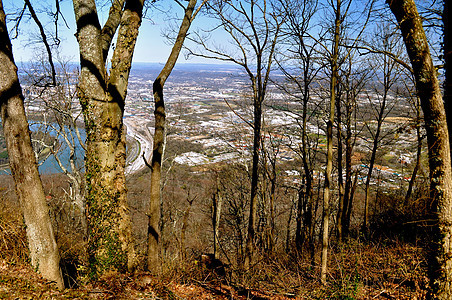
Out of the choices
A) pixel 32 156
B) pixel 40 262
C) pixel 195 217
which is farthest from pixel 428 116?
pixel 195 217

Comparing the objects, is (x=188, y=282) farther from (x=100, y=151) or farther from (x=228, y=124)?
(x=228, y=124)

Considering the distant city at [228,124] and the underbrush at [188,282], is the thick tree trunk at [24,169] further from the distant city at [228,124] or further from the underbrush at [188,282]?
the distant city at [228,124]

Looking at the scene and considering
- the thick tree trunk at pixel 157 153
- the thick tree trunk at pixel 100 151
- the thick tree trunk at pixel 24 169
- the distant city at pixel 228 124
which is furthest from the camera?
the distant city at pixel 228 124

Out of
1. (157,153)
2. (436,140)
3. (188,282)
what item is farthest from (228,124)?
A: (436,140)

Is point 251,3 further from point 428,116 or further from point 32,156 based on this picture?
point 32,156

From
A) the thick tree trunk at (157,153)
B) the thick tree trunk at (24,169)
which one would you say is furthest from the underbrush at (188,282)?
Answer: the thick tree trunk at (157,153)

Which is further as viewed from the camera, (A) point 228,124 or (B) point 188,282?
(A) point 228,124
